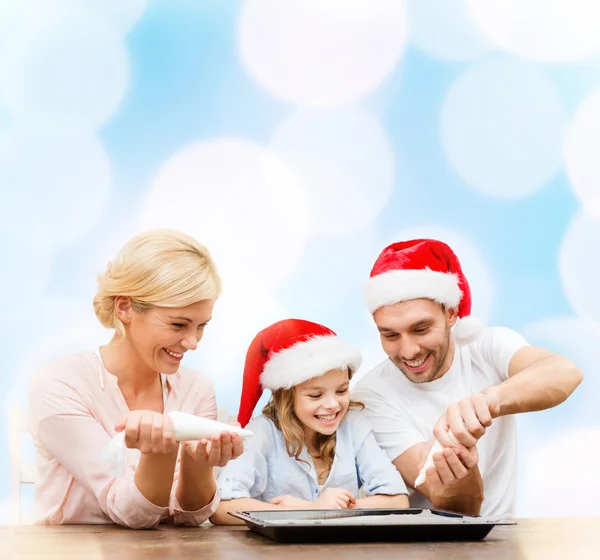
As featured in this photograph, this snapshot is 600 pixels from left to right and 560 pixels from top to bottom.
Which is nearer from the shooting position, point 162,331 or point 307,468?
point 162,331

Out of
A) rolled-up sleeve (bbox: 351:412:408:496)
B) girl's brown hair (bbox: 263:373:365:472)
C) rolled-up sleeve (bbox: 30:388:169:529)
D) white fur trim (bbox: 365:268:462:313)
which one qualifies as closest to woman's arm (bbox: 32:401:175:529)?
rolled-up sleeve (bbox: 30:388:169:529)

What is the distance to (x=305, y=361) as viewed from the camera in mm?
1926

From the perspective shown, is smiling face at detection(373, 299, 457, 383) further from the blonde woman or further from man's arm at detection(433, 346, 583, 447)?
the blonde woman

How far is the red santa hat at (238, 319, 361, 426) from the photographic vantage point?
192 cm

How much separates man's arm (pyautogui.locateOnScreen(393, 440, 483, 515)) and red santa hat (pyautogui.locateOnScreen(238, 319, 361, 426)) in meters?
0.30

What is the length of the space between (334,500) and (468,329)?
2.21 feet

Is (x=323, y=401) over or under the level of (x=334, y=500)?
over

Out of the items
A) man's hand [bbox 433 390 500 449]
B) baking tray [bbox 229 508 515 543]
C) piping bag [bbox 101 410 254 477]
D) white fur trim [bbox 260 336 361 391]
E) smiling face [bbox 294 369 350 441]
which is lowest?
baking tray [bbox 229 508 515 543]

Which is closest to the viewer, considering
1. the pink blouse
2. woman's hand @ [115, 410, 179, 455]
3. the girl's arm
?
woman's hand @ [115, 410, 179, 455]

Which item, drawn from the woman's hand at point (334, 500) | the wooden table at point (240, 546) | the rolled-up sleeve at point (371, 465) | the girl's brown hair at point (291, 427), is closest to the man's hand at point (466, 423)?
the wooden table at point (240, 546)

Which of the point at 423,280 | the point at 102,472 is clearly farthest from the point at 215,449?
the point at 423,280

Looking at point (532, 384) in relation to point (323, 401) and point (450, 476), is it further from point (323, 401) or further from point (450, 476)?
point (323, 401)

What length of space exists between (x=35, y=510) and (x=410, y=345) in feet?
3.21

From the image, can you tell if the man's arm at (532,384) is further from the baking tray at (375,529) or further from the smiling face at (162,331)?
the smiling face at (162,331)
